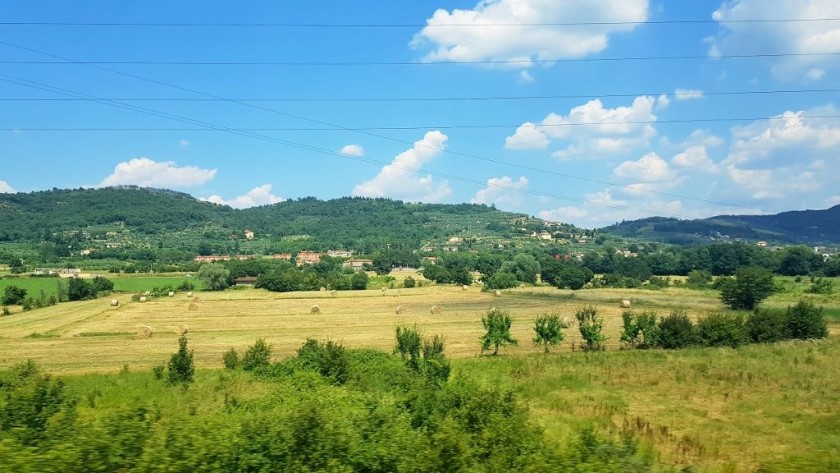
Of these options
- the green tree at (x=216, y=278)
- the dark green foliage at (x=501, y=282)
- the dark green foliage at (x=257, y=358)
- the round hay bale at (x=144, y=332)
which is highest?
the green tree at (x=216, y=278)

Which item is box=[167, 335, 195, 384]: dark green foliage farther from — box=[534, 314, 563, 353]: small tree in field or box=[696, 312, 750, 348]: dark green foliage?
box=[696, 312, 750, 348]: dark green foliage

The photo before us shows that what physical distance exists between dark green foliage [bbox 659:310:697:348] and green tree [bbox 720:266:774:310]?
19034 millimetres

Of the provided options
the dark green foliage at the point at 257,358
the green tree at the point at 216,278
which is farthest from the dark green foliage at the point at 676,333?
the green tree at the point at 216,278

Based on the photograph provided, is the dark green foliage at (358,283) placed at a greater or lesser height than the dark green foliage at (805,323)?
greater

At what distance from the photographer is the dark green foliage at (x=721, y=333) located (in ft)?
133

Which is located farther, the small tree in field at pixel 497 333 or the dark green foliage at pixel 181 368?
the small tree in field at pixel 497 333

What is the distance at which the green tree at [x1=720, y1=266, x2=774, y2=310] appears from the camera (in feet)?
181

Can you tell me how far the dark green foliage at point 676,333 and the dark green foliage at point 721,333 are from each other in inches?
27.0

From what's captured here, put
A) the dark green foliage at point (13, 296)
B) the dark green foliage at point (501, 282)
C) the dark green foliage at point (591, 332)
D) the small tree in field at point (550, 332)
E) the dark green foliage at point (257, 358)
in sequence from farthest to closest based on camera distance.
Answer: the dark green foliage at point (501, 282)
the dark green foliage at point (13, 296)
the dark green foliage at point (591, 332)
the small tree in field at point (550, 332)
the dark green foliage at point (257, 358)

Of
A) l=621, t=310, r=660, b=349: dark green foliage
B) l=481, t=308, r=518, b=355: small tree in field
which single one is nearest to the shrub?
l=621, t=310, r=660, b=349: dark green foliage

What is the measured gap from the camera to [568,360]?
118 ft

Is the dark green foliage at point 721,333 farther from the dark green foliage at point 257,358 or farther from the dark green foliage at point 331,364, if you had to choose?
the dark green foliage at point 257,358

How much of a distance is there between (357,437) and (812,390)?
26.2m

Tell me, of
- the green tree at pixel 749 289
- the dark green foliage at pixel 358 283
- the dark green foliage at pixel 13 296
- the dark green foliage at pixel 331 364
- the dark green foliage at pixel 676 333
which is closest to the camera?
the dark green foliage at pixel 331 364
